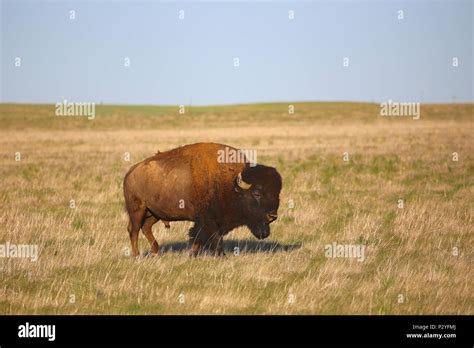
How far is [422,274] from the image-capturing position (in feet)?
32.8

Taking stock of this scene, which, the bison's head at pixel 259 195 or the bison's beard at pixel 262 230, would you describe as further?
the bison's beard at pixel 262 230

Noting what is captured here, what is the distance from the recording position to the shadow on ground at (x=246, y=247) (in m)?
12.0

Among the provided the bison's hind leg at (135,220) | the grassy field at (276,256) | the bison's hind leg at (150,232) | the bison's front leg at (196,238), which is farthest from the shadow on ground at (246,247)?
the bison's front leg at (196,238)

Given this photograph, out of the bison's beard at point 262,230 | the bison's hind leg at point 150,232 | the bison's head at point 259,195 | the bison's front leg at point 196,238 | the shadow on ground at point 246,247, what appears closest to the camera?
the bison's head at point 259,195

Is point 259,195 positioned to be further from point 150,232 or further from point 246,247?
point 150,232

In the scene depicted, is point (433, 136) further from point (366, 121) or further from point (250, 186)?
point (250, 186)

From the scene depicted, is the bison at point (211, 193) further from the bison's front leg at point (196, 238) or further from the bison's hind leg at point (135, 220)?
the bison's hind leg at point (135, 220)

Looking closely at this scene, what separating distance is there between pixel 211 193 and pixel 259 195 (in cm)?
80

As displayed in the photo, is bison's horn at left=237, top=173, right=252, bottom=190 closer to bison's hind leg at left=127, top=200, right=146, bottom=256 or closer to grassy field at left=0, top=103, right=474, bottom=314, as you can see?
grassy field at left=0, top=103, right=474, bottom=314

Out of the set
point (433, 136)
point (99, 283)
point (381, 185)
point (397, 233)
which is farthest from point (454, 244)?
point (433, 136)

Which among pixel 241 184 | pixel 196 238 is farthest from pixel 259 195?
pixel 196 238

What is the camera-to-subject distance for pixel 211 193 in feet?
35.6

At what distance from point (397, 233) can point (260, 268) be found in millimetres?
4357

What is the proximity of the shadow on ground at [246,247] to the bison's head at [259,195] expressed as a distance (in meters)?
0.97
